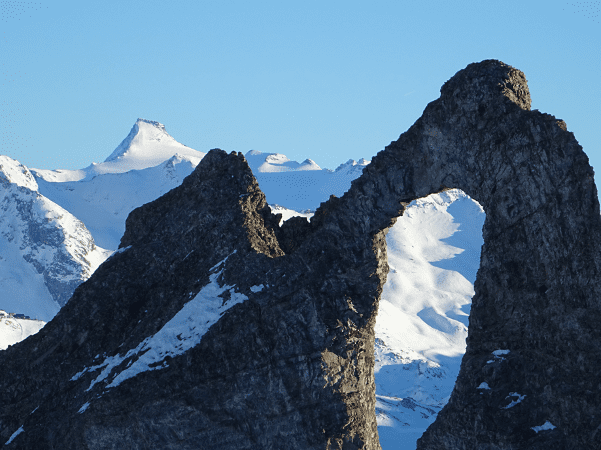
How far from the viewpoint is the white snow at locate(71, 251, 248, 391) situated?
47.3 m

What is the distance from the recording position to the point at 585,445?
37938 millimetres

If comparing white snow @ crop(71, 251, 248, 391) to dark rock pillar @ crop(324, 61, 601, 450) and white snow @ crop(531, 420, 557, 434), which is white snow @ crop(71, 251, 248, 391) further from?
white snow @ crop(531, 420, 557, 434)

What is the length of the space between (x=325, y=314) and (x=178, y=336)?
8.77 metres

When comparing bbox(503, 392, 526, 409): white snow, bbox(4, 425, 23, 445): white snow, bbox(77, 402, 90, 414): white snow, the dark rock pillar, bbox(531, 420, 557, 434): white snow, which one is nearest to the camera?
the dark rock pillar

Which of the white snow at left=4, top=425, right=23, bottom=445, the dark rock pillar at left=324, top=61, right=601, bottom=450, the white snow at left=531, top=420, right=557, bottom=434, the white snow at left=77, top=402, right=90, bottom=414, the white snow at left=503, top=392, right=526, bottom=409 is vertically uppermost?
the dark rock pillar at left=324, top=61, right=601, bottom=450

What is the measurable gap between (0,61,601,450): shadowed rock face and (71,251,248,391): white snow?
4.6 inches

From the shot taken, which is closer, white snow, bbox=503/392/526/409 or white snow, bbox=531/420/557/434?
white snow, bbox=531/420/557/434

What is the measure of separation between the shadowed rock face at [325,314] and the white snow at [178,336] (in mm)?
118

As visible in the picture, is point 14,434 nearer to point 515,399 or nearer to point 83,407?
point 83,407

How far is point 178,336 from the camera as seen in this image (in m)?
47.9

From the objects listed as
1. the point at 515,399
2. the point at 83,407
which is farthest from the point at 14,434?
the point at 515,399

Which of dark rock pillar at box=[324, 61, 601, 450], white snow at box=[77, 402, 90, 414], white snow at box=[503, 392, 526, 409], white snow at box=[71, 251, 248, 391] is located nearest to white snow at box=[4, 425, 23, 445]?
white snow at box=[77, 402, 90, 414]

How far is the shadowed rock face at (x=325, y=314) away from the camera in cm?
4003

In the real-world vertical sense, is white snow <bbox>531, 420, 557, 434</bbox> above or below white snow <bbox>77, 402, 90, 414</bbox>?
above
